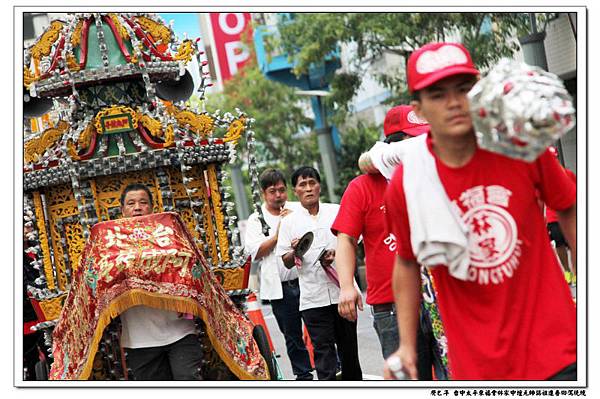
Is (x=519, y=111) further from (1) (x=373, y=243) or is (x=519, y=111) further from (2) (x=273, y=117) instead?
(2) (x=273, y=117)

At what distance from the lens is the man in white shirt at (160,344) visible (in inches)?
275

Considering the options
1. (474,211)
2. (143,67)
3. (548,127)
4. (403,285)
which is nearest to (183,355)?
(143,67)

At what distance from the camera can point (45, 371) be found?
8.38m

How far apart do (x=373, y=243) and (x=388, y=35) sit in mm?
11986

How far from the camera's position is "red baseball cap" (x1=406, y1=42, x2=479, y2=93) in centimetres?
416

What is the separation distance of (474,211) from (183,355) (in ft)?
10.7

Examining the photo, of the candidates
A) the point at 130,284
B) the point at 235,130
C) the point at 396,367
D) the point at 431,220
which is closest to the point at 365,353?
the point at 235,130

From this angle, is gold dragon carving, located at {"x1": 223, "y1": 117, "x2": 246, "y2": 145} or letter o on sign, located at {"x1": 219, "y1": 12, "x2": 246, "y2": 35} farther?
letter o on sign, located at {"x1": 219, "y1": 12, "x2": 246, "y2": 35}

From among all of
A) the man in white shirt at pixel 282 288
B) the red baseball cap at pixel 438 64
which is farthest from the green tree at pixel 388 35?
the red baseball cap at pixel 438 64

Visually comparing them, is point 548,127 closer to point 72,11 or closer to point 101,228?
point 101,228

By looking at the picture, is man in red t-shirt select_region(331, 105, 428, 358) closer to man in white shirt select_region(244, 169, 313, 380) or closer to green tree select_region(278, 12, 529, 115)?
man in white shirt select_region(244, 169, 313, 380)

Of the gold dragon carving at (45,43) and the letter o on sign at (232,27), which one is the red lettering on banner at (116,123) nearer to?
the gold dragon carving at (45,43)

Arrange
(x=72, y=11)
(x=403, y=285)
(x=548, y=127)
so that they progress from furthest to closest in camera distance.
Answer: (x=72, y=11), (x=403, y=285), (x=548, y=127)

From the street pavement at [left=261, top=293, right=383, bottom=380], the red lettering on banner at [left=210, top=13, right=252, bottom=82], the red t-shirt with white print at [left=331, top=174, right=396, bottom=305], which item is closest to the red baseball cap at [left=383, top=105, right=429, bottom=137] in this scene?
the red t-shirt with white print at [left=331, top=174, right=396, bottom=305]
